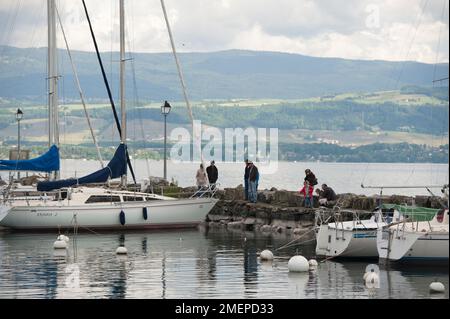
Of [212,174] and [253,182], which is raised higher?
[212,174]

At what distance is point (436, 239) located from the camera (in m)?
27.9

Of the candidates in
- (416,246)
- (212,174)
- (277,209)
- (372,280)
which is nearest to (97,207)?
(212,174)

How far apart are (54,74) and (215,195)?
28.7ft

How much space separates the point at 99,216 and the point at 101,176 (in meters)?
2.23

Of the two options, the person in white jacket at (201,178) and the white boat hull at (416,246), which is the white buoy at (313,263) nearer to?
the white boat hull at (416,246)

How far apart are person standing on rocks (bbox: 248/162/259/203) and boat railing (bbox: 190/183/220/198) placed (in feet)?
4.60

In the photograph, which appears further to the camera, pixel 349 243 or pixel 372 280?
pixel 349 243

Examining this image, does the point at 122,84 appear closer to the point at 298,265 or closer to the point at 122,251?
the point at 122,251

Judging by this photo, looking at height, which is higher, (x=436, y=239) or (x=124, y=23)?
(x=124, y=23)

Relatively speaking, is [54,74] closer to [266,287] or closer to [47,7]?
[47,7]

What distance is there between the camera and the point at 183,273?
28.5 meters
